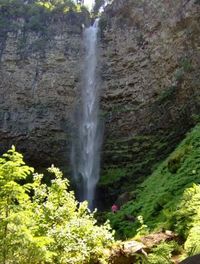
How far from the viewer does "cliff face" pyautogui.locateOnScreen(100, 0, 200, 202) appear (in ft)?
72.1

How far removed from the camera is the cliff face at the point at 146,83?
22.0m

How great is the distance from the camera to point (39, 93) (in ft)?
88.0

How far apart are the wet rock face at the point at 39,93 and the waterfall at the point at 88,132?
1.93 feet

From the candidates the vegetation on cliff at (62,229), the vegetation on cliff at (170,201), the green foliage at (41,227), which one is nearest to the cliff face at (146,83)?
the vegetation on cliff at (170,201)

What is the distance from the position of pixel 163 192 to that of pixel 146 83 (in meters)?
12.5

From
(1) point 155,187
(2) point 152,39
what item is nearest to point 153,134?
(2) point 152,39

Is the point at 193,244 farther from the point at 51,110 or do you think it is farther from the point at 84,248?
the point at 51,110

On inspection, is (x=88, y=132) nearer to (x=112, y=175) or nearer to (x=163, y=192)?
(x=112, y=175)

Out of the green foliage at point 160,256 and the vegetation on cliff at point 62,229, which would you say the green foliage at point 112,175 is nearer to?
the vegetation on cliff at point 62,229

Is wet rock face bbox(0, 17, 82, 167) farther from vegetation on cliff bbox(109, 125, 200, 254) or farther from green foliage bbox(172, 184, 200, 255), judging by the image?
green foliage bbox(172, 184, 200, 255)

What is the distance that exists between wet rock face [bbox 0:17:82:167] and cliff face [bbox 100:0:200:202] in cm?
252

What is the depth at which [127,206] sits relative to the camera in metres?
14.4

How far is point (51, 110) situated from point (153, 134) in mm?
7093

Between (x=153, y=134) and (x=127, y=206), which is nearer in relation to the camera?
(x=127, y=206)
